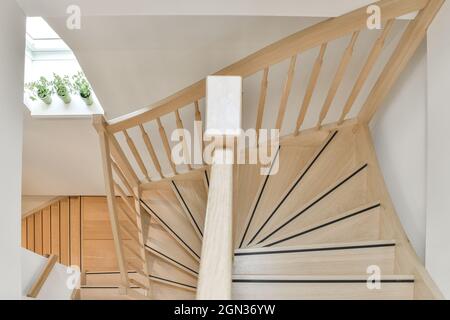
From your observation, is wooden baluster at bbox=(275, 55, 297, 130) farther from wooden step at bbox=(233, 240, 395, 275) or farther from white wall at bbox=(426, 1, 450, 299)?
A: wooden step at bbox=(233, 240, 395, 275)

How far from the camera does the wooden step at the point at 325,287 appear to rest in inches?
81.7

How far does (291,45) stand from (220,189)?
55.4 inches

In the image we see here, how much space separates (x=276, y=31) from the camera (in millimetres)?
3068

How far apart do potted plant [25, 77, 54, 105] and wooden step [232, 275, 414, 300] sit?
282cm

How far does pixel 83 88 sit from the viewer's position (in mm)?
4043

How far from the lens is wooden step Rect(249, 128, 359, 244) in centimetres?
292

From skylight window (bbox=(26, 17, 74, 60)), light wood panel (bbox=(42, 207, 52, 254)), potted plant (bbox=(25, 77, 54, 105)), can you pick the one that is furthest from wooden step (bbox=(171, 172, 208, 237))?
light wood panel (bbox=(42, 207, 52, 254))

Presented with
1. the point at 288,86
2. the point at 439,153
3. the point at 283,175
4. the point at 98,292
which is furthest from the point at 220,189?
the point at 98,292

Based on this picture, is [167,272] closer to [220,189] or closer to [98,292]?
[98,292]

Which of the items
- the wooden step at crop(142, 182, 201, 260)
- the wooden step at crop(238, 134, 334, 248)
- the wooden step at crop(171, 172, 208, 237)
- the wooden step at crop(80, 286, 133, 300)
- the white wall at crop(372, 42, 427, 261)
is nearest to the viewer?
the white wall at crop(372, 42, 427, 261)

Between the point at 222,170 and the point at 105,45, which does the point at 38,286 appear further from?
the point at 222,170

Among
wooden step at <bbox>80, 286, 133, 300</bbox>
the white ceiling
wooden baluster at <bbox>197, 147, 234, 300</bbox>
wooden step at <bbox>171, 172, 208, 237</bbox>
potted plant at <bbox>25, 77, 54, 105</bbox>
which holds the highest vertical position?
potted plant at <bbox>25, 77, 54, 105</bbox>

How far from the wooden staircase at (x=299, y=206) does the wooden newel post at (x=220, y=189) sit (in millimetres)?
371

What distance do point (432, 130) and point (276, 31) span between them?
1382mm
